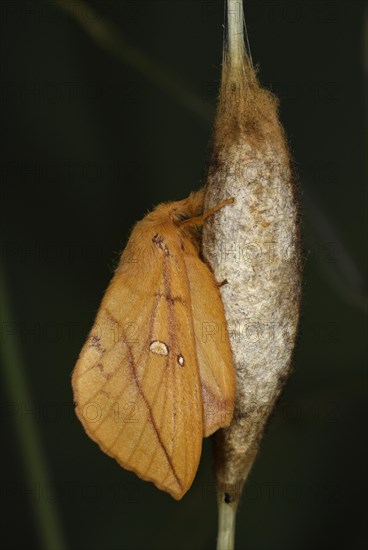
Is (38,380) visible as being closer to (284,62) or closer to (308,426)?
(308,426)

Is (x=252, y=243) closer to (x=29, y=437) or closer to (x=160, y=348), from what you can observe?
(x=160, y=348)

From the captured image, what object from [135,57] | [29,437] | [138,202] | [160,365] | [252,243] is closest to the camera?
[252,243]

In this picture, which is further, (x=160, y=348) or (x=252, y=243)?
(x=160, y=348)

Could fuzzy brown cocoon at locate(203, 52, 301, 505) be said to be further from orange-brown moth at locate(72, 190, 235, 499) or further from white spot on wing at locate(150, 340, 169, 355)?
white spot on wing at locate(150, 340, 169, 355)

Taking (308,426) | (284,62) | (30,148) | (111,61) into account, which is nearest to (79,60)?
(111,61)

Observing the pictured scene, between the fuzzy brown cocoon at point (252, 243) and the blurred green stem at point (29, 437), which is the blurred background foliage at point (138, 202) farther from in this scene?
the fuzzy brown cocoon at point (252, 243)

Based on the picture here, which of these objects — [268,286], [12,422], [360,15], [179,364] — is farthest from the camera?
[360,15]

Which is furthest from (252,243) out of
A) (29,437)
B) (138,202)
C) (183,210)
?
(138,202)
